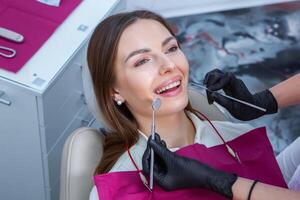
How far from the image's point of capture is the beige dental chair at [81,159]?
4.34 feet

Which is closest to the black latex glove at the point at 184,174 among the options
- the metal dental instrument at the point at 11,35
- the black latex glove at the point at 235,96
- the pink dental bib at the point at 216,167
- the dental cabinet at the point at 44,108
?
the pink dental bib at the point at 216,167

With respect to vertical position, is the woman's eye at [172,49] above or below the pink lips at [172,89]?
above

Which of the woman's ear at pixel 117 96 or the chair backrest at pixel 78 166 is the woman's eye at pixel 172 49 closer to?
the woman's ear at pixel 117 96

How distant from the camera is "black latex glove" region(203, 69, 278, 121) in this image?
4.78 feet

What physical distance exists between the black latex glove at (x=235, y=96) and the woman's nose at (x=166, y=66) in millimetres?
191

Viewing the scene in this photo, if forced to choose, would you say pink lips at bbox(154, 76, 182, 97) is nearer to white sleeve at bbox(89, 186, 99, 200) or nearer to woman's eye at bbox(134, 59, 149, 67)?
woman's eye at bbox(134, 59, 149, 67)

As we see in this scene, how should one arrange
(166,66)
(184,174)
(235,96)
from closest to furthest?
(184,174)
(166,66)
(235,96)

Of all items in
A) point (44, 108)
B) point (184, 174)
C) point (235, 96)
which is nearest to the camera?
point (184, 174)

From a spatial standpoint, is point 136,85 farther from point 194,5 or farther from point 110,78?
point 194,5

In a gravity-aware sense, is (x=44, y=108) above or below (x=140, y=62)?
below

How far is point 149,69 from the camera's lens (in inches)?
51.4

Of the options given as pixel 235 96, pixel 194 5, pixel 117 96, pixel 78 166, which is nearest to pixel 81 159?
pixel 78 166

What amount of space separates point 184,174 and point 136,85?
0.27 m

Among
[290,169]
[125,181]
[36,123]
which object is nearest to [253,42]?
[290,169]
